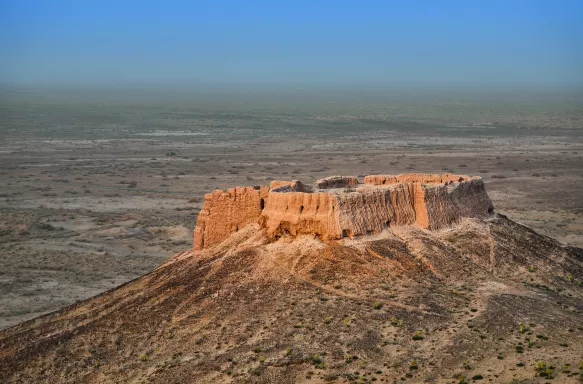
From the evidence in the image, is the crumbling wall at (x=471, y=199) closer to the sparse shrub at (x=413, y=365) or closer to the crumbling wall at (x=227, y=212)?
the crumbling wall at (x=227, y=212)

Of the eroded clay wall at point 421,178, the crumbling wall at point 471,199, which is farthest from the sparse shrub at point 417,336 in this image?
the eroded clay wall at point 421,178

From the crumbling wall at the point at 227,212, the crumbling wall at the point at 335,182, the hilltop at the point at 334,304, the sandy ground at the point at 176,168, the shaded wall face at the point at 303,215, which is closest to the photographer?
the hilltop at the point at 334,304

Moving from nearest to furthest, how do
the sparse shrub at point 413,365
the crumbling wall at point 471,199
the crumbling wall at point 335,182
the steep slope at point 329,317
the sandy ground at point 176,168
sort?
the sparse shrub at point 413,365
the steep slope at point 329,317
the crumbling wall at point 471,199
the crumbling wall at point 335,182
the sandy ground at point 176,168

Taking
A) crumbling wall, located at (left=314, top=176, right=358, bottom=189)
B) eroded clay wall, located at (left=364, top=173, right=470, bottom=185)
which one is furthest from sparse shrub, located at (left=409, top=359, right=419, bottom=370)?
eroded clay wall, located at (left=364, top=173, right=470, bottom=185)

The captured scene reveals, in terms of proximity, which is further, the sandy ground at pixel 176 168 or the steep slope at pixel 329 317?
the sandy ground at pixel 176 168

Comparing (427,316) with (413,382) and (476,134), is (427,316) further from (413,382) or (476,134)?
(476,134)

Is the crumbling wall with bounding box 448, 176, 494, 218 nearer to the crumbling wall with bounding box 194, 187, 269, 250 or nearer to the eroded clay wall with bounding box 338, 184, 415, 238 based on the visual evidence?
the eroded clay wall with bounding box 338, 184, 415, 238

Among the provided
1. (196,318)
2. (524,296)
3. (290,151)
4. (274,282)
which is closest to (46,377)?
(196,318)

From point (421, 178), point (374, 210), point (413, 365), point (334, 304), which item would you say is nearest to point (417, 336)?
point (413, 365)
